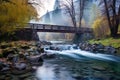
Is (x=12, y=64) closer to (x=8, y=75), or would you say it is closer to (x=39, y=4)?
(x=8, y=75)

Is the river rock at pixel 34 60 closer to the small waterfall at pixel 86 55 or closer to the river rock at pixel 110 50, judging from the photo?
the small waterfall at pixel 86 55

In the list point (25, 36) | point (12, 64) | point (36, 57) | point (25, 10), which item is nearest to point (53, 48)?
point (25, 36)

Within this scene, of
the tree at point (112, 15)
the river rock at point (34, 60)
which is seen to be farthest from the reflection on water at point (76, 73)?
the tree at point (112, 15)

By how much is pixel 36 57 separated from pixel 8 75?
17.1 ft

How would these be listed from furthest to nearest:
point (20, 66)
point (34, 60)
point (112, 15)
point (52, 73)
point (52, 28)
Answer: point (52, 28)
point (112, 15)
point (34, 60)
point (20, 66)
point (52, 73)

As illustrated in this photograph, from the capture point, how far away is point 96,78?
42.9 feet

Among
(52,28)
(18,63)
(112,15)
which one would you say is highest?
(112,15)

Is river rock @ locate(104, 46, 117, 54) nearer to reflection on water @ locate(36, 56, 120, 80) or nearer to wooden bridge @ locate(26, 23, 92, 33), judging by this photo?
reflection on water @ locate(36, 56, 120, 80)

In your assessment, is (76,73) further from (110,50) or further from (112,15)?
(112,15)

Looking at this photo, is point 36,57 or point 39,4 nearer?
point 36,57

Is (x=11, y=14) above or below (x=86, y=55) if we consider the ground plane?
above

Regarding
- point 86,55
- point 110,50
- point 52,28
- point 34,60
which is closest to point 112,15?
point 110,50

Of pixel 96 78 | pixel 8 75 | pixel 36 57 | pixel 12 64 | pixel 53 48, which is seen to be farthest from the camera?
pixel 53 48

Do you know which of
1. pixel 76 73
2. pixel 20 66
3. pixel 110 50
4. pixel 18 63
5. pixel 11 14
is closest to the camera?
pixel 76 73
